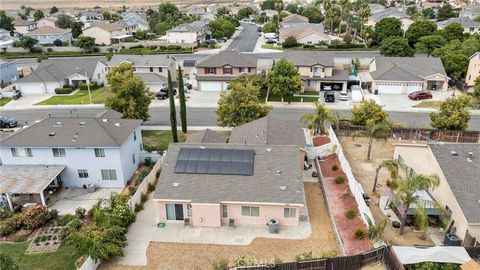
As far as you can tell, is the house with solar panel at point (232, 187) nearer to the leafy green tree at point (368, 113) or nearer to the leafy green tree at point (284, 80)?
the leafy green tree at point (368, 113)

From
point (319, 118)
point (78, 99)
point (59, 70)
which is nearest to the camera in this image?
point (319, 118)

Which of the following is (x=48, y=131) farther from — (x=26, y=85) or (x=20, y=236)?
(x=26, y=85)

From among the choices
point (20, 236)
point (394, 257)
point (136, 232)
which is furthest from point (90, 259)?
point (394, 257)

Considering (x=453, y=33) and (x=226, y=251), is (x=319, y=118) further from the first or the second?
(x=453, y=33)

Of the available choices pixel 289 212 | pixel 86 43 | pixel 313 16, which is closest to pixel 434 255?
pixel 289 212

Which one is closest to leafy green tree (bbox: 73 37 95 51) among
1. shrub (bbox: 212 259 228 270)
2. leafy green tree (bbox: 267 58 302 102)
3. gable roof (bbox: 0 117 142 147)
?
leafy green tree (bbox: 267 58 302 102)
